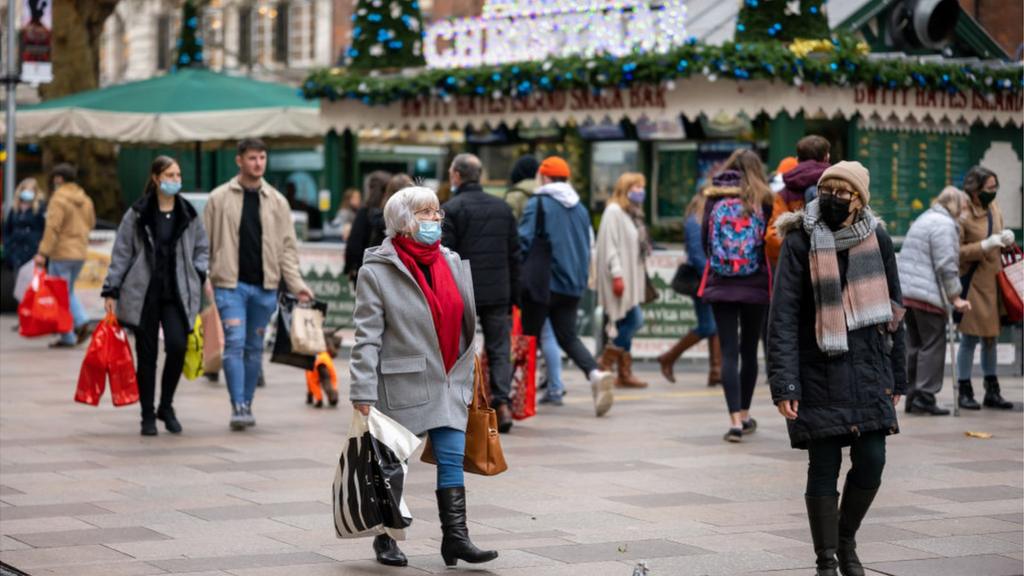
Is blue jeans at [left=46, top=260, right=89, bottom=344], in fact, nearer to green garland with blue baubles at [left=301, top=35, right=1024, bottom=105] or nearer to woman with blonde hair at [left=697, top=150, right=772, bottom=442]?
green garland with blue baubles at [left=301, top=35, right=1024, bottom=105]

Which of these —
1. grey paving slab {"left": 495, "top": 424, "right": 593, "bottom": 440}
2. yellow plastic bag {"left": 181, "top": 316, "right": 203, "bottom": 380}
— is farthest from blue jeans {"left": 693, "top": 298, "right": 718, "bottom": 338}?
yellow plastic bag {"left": 181, "top": 316, "right": 203, "bottom": 380}

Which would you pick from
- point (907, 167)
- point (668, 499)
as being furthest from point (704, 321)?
point (668, 499)

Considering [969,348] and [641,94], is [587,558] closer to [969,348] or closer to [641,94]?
[969,348]

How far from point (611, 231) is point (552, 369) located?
1503mm

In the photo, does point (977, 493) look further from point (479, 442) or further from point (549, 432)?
point (549, 432)

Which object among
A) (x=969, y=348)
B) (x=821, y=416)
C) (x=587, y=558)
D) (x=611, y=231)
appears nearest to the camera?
(x=821, y=416)

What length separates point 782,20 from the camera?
56.1ft

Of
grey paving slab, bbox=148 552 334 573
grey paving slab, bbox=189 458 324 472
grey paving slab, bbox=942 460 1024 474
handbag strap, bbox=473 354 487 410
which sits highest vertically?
handbag strap, bbox=473 354 487 410

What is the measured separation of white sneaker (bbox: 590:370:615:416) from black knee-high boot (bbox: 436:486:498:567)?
538 cm

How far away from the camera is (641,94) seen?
60.0 feet

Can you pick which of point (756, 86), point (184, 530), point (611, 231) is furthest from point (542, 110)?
point (184, 530)

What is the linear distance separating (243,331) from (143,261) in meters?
0.82

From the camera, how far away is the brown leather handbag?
726 centimetres

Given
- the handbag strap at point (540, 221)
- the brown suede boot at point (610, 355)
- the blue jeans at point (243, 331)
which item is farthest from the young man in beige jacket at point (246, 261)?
the brown suede boot at point (610, 355)
